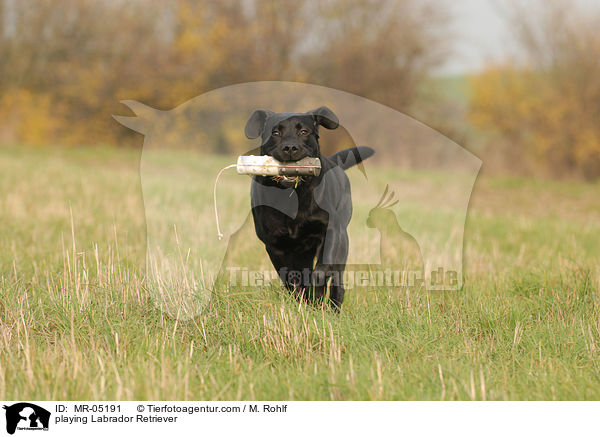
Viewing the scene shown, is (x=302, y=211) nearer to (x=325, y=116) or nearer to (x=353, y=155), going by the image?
(x=325, y=116)

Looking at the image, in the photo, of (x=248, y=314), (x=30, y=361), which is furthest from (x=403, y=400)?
(x=30, y=361)

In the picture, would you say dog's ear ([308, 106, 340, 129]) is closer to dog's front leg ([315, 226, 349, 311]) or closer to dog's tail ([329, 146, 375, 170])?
dog's tail ([329, 146, 375, 170])

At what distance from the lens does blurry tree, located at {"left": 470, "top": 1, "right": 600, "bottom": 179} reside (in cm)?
1820

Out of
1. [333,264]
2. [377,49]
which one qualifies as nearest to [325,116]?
[333,264]

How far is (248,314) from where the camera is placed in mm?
3562

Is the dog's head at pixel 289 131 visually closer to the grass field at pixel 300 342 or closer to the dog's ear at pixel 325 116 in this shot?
the dog's ear at pixel 325 116

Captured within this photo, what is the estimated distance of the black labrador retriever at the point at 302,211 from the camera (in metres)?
3.90

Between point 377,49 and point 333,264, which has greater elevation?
point 377,49

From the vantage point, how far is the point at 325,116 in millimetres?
4070

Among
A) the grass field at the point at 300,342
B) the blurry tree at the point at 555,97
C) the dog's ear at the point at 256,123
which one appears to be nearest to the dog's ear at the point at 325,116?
the dog's ear at the point at 256,123
